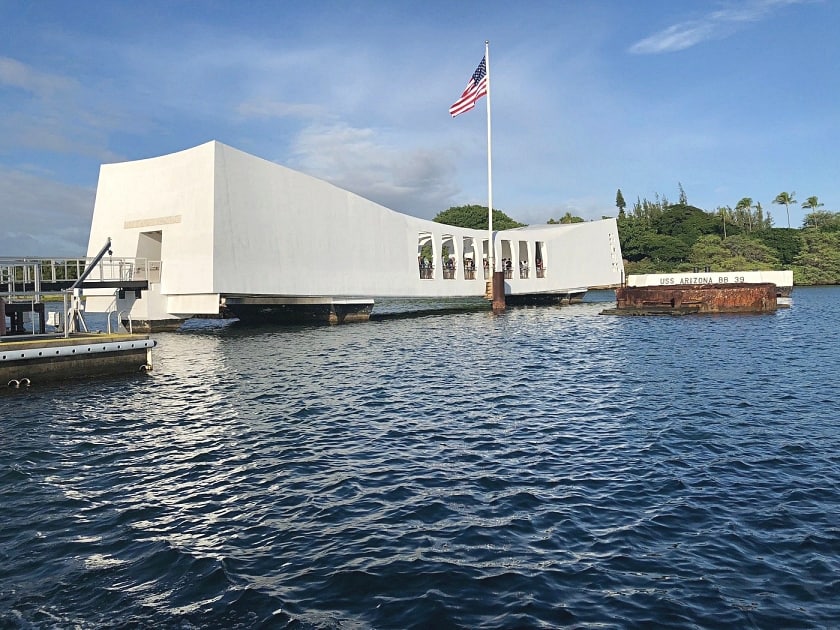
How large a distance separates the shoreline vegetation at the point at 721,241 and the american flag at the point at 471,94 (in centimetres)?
5542

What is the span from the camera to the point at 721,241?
303 feet

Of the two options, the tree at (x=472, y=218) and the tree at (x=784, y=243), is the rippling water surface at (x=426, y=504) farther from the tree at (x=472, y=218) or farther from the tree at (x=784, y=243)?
the tree at (x=784, y=243)

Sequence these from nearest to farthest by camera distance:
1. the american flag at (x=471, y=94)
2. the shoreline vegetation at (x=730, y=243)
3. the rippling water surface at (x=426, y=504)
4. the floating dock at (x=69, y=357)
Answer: the rippling water surface at (x=426, y=504) < the floating dock at (x=69, y=357) < the american flag at (x=471, y=94) < the shoreline vegetation at (x=730, y=243)

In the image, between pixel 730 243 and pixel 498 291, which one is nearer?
pixel 498 291

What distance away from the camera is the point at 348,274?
3697cm

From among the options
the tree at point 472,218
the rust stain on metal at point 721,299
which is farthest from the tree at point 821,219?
the rust stain on metal at point 721,299

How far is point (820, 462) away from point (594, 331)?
21.0 m

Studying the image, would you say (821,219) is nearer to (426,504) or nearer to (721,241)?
(721,241)

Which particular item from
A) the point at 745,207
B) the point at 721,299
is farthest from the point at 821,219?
the point at 721,299

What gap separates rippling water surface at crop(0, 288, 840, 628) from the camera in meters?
4.98

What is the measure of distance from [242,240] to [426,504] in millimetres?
25884

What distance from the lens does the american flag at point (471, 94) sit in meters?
37.7

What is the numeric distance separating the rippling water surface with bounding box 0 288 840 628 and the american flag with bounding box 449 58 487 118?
86.0 feet

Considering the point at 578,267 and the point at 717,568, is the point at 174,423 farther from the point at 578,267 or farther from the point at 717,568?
the point at 578,267
